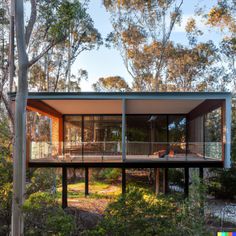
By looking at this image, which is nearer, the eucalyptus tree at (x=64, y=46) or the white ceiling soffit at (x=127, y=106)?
the white ceiling soffit at (x=127, y=106)

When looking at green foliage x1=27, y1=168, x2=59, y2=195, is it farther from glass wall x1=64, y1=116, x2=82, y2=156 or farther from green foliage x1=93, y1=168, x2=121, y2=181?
green foliage x1=93, y1=168, x2=121, y2=181

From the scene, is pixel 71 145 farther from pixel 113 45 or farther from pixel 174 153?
pixel 113 45

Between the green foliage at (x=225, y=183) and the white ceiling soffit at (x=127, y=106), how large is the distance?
13.7 ft

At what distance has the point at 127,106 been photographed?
14594mm

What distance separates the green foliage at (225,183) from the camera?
18078 millimetres

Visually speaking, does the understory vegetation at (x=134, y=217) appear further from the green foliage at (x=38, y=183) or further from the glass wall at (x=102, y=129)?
the glass wall at (x=102, y=129)

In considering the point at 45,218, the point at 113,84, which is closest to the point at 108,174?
the point at 113,84

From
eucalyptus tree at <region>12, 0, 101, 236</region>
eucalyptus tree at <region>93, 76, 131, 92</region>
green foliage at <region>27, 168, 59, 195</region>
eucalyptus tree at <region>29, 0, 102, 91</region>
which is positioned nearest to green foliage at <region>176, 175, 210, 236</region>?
eucalyptus tree at <region>12, 0, 101, 236</region>

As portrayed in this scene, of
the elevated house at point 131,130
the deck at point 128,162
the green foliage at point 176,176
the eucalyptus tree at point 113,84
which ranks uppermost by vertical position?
the eucalyptus tree at point 113,84

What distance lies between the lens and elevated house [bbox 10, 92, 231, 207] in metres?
12.1

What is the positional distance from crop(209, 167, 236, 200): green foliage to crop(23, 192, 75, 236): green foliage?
1243cm

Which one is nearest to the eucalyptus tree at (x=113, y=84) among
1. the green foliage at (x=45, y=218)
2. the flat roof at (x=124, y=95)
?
the flat roof at (x=124, y=95)

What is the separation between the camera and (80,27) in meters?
19.2

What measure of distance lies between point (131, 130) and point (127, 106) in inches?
107
